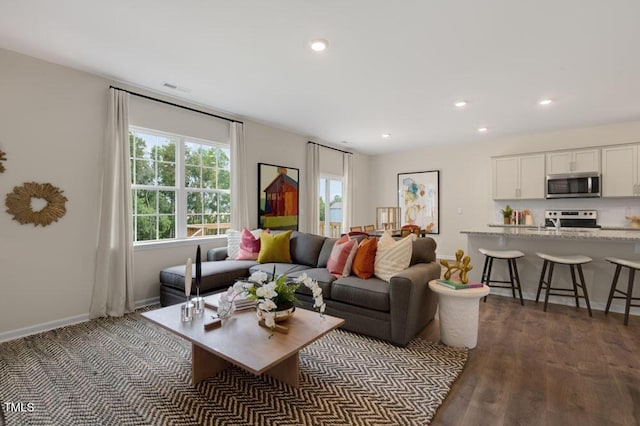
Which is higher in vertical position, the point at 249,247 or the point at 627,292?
the point at 249,247

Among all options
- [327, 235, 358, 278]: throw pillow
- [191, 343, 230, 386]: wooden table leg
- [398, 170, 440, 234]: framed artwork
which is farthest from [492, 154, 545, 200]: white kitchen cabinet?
[191, 343, 230, 386]: wooden table leg

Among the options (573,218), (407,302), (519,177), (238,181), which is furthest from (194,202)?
(573,218)

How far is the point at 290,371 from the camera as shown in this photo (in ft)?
6.86

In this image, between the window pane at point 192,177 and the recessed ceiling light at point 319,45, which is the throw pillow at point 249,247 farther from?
the recessed ceiling light at point 319,45

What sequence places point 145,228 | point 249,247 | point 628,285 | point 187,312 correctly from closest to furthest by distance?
1. point 187,312
2. point 628,285
3. point 145,228
4. point 249,247

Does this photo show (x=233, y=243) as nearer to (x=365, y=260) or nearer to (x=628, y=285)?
(x=365, y=260)

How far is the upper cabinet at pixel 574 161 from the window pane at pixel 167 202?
640 centimetres

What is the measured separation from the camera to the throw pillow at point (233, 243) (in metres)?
4.31

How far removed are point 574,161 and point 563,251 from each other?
262cm

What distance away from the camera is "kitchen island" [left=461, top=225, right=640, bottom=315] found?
3547 mm

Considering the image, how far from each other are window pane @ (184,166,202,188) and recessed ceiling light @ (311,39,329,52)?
248 cm

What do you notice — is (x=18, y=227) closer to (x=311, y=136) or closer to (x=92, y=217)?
(x=92, y=217)

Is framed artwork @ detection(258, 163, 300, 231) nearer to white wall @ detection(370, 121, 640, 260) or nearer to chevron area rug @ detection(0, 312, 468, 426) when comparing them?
chevron area rug @ detection(0, 312, 468, 426)

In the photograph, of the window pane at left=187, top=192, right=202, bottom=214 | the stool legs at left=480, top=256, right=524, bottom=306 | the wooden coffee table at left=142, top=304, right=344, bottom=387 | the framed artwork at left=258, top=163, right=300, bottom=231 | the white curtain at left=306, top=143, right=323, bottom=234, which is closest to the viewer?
the wooden coffee table at left=142, top=304, right=344, bottom=387
